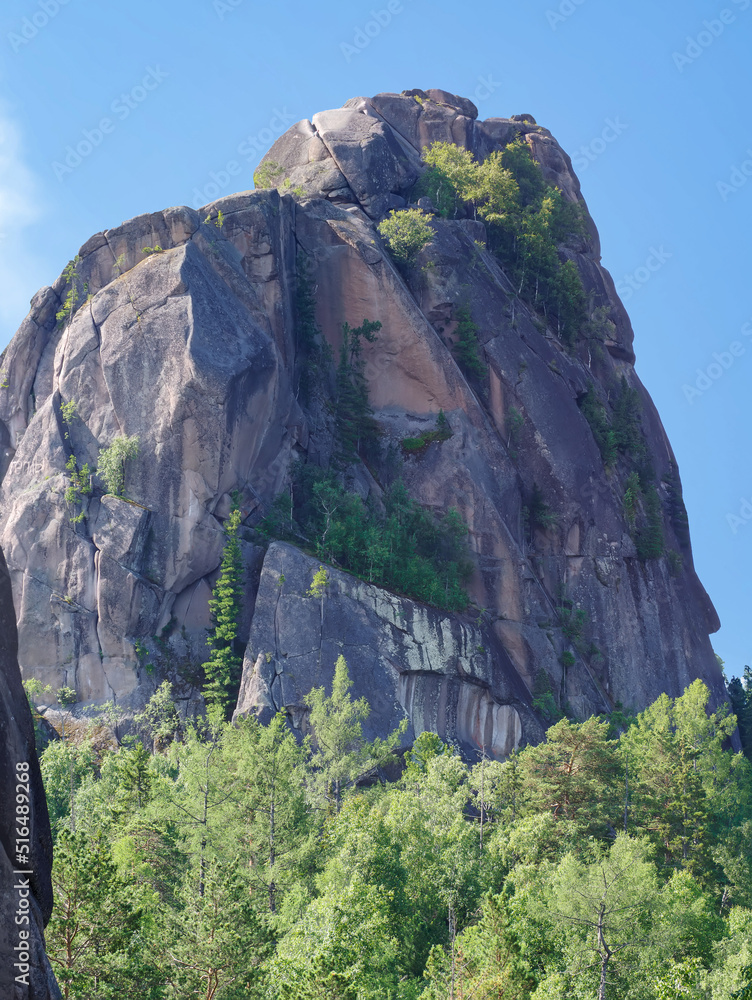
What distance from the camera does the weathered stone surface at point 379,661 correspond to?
54281 millimetres

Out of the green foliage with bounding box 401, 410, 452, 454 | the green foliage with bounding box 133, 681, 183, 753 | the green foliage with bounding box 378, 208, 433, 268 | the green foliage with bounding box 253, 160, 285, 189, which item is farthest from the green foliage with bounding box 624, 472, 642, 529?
the green foliage with bounding box 133, 681, 183, 753

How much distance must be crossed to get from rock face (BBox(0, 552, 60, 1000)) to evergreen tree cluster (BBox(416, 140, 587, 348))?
234ft

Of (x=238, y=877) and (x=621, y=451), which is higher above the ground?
(x=621, y=451)

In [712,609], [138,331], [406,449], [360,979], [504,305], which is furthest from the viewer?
[712,609]

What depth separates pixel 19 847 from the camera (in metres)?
15.9

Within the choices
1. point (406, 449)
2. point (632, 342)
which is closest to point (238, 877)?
point (406, 449)

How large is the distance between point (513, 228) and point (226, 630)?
45192 mm

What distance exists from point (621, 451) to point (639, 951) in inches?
2094

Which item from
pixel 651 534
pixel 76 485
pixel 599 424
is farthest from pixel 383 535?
pixel 599 424

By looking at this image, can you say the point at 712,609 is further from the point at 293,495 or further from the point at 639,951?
the point at 639,951

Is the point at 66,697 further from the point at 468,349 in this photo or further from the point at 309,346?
the point at 468,349

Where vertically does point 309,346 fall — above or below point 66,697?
above

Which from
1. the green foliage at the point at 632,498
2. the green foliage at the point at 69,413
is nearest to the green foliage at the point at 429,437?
the green foliage at the point at 632,498

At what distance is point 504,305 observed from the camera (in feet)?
255
